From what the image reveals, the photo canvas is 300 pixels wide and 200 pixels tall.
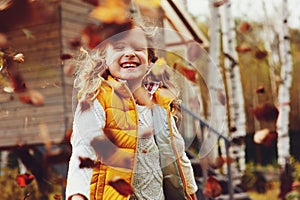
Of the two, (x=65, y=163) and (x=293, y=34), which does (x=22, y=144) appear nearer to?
(x=65, y=163)

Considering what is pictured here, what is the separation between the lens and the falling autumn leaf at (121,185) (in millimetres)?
2080

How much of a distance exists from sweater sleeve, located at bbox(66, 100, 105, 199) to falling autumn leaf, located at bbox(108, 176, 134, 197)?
0.09 metres

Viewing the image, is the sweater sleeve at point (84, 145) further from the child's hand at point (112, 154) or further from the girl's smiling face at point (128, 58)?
the girl's smiling face at point (128, 58)

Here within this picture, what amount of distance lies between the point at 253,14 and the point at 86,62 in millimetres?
12940

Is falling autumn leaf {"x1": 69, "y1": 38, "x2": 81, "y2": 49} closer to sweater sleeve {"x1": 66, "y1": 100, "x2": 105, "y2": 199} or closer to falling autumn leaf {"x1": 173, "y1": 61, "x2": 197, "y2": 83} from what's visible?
falling autumn leaf {"x1": 173, "y1": 61, "x2": 197, "y2": 83}

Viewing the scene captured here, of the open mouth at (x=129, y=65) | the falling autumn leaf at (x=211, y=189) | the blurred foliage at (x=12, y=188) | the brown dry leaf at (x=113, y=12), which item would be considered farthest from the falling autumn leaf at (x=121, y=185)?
the blurred foliage at (x=12, y=188)

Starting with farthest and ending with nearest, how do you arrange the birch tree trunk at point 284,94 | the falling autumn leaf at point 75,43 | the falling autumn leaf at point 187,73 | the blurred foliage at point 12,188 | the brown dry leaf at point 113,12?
the birch tree trunk at point 284,94, the blurred foliage at point 12,188, the falling autumn leaf at point 75,43, the falling autumn leaf at point 187,73, the brown dry leaf at point 113,12

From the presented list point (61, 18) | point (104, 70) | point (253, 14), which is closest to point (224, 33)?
point (61, 18)

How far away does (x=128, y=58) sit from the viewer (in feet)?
7.18

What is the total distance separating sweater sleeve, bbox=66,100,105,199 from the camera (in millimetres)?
2127

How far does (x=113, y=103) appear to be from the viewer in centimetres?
219

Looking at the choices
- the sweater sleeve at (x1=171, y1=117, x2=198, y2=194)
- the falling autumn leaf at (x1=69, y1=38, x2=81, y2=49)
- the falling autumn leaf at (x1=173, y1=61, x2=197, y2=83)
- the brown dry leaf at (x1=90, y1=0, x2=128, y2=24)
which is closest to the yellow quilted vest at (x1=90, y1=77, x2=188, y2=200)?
the sweater sleeve at (x1=171, y1=117, x2=198, y2=194)

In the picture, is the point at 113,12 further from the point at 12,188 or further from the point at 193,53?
the point at 12,188

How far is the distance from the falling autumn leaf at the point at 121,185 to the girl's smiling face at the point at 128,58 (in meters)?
0.38
